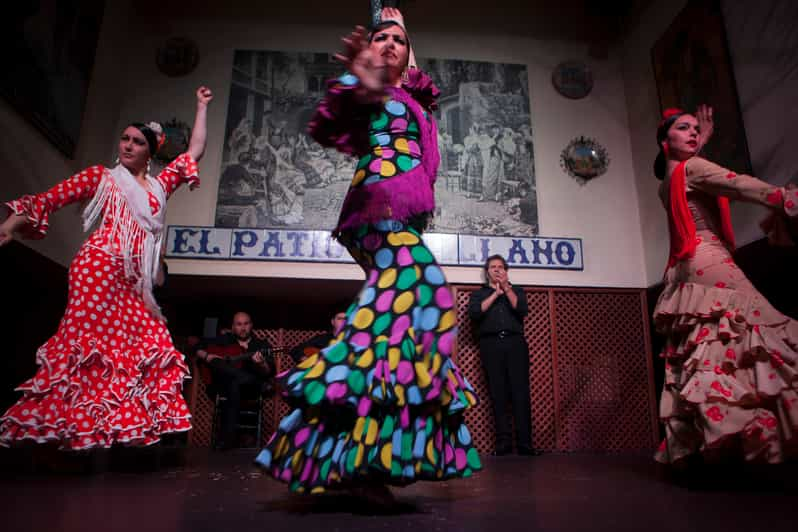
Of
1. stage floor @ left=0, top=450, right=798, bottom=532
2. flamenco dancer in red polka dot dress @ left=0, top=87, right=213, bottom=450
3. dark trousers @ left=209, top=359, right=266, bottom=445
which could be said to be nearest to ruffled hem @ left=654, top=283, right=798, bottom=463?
stage floor @ left=0, top=450, right=798, bottom=532

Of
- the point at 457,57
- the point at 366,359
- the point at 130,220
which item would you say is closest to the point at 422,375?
the point at 366,359

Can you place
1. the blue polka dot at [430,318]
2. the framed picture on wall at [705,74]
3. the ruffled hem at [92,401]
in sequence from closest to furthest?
the blue polka dot at [430,318]
the ruffled hem at [92,401]
the framed picture on wall at [705,74]

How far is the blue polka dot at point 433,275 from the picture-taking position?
1.55m

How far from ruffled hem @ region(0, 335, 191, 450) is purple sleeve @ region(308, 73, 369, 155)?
4.61 feet

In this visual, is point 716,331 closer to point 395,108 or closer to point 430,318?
point 430,318

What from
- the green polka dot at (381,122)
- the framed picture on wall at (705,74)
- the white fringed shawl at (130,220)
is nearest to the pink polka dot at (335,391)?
the green polka dot at (381,122)

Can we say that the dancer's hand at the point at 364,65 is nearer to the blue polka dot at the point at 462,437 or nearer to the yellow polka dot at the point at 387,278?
the yellow polka dot at the point at 387,278

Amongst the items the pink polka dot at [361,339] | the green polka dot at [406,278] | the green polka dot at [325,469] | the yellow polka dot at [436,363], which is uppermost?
the green polka dot at [406,278]

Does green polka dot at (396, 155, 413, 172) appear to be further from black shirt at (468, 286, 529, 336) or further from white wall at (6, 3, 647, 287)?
white wall at (6, 3, 647, 287)

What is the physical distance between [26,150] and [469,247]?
151 inches

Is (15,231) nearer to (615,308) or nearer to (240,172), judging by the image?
(240,172)

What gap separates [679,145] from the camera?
251 centimetres

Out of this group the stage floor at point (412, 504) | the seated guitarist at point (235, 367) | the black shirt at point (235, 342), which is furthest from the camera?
the black shirt at point (235, 342)

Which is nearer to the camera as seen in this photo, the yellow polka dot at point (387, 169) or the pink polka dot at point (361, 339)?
the pink polka dot at point (361, 339)
